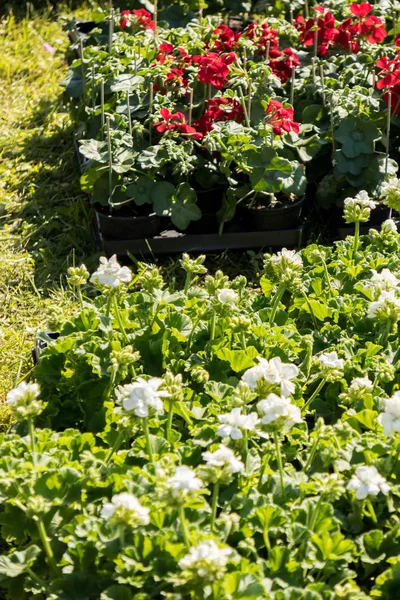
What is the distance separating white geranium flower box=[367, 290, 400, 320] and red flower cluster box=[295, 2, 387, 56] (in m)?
1.83

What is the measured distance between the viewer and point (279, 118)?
339 cm

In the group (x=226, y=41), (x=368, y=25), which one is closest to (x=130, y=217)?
(x=226, y=41)

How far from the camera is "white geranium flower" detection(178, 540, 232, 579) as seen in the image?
64.1 inches

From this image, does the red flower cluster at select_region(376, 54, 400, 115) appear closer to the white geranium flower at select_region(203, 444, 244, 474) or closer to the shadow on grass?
the shadow on grass

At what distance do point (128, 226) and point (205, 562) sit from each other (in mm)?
2045

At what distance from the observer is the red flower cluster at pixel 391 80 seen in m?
3.50

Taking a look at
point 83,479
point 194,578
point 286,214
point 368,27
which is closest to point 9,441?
→ point 83,479

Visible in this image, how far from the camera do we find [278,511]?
190cm

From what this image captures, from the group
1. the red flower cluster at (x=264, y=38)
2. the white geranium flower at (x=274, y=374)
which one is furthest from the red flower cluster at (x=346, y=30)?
the white geranium flower at (x=274, y=374)

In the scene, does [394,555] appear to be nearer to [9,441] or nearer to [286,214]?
[9,441]

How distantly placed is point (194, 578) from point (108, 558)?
0.83 ft

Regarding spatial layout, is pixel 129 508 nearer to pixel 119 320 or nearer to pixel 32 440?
pixel 32 440

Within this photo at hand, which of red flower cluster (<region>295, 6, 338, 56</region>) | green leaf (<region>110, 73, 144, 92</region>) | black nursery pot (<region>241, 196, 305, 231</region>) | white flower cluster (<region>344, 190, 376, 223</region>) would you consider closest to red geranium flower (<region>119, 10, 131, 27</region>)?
green leaf (<region>110, 73, 144, 92</region>)

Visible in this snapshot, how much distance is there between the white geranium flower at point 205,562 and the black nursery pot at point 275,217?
206 cm
